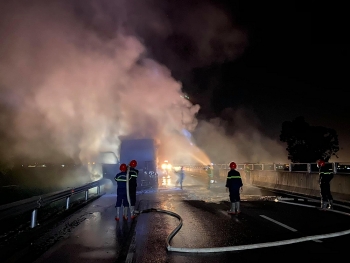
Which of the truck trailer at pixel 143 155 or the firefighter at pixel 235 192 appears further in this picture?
the truck trailer at pixel 143 155

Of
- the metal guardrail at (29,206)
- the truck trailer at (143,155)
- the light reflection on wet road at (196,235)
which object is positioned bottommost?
the light reflection on wet road at (196,235)

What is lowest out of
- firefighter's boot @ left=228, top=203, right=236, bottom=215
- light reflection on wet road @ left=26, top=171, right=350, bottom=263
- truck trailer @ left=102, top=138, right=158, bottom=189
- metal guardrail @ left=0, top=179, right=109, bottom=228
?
Answer: light reflection on wet road @ left=26, top=171, right=350, bottom=263

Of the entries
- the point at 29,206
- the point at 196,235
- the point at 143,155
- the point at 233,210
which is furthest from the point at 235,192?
the point at 143,155

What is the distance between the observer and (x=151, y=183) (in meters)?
20.1

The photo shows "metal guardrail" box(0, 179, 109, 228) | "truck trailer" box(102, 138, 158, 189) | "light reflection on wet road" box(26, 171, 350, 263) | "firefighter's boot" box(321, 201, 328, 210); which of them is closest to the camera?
"light reflection on wet road" box(26, 171, 350, 263)

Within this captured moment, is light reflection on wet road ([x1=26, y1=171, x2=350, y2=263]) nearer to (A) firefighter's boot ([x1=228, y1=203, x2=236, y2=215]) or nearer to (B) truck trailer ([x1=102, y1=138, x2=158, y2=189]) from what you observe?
(A) firefighter's boot ([x1=228, y1=203, x2=236, y2=215])

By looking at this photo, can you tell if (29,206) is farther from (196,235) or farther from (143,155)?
(143,155)

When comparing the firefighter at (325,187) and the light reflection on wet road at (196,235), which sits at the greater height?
the firefighter at (325,187)

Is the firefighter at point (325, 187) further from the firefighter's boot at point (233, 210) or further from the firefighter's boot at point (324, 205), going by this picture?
the firefighter's boot at point (233, 210)

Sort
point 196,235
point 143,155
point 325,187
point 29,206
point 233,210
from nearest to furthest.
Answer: point 196,235, point 29,206, point 233,210, point 325,187, point 143,155

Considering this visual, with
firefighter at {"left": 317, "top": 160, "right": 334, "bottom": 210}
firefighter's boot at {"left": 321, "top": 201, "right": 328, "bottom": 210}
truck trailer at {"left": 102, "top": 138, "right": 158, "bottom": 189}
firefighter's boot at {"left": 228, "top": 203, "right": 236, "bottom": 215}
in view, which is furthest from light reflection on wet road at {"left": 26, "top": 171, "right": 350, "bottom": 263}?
truck trailer at {"left": 102, "top": 138, "right": 158, "bottom": 189}

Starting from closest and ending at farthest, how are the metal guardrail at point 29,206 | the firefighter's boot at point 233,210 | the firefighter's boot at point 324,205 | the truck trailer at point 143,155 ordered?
1. the metal guardrail at point 29,206
2. the firefighter's boot at point 233,210
3. the firefighter's boot at point 324,205
4. the truck trailer at point 143,155

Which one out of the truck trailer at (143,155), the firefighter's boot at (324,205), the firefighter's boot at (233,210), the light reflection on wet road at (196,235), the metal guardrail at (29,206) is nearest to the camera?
the light reflection on wet road at (196,235)

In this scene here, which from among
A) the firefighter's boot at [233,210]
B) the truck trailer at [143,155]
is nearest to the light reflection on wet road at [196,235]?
the firefighter's boot at [233,210]
